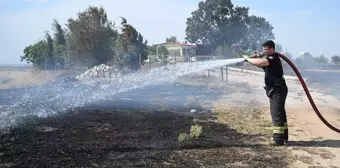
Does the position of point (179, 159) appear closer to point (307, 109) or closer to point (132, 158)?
point (132, 158)

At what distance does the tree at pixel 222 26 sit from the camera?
5959 centimetres

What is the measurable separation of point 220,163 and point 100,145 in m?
2.10

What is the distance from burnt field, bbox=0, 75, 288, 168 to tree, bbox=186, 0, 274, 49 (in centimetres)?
5147

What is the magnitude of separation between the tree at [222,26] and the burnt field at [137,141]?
51.5m

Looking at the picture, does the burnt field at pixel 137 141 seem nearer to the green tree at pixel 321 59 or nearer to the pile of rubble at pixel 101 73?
the pile of rubble at pixel 101 73

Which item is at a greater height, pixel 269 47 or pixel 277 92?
pixel 269 47

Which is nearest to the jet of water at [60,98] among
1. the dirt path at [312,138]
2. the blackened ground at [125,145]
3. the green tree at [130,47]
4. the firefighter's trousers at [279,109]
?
the blackened ground at [125,145]

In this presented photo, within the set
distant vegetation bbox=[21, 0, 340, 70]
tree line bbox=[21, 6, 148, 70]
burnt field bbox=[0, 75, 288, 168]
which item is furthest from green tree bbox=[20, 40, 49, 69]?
burnt field bbox=[0, 75, 288, 168]

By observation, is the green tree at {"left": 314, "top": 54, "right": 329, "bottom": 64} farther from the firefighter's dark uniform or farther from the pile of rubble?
the firefighter's dark uniform

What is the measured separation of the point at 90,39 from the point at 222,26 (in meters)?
37.1

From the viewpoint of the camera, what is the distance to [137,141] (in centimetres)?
604

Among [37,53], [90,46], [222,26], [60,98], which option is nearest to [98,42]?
[90,46]

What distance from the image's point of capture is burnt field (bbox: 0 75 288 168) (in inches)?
192

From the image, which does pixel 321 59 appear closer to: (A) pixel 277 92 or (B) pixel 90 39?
(B) pixel 90 39
